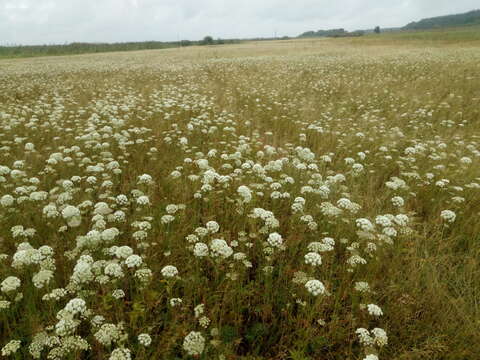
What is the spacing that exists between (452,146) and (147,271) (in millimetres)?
6908

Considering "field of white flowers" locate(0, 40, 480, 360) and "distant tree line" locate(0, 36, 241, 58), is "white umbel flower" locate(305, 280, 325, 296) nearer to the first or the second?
"field of white flowers" locate(0, 40, 480, 360)

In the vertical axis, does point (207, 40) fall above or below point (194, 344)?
above

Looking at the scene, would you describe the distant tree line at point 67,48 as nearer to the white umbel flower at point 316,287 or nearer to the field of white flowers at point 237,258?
the field of white flowers at point 237,258

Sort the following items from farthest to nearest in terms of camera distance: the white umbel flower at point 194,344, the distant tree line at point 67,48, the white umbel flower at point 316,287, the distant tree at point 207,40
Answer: the distant tree at point 207,40 < the distant tree line at point 67,48 < the white umbel flower at point 316,287 < the white umbel flower at point 194,344

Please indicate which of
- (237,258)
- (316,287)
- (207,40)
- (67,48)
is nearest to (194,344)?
(237,258)

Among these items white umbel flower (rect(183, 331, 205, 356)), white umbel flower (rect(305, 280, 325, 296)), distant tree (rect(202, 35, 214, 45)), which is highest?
distant tree (rect(202, 35, 214, 45))

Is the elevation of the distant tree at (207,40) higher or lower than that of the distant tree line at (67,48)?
higher

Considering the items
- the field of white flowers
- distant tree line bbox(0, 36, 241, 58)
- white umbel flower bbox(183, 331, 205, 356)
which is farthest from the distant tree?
white umbel flower bbox(183, 331, 205, 356)

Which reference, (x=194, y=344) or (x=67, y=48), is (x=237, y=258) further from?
(x=67, y=48)

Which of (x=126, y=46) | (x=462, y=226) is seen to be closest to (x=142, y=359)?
(x=462, y=226)

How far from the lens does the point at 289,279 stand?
2945 millimetres

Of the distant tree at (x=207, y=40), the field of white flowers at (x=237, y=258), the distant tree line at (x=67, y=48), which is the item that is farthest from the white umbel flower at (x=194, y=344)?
the distant tree at (x=207, y=40)

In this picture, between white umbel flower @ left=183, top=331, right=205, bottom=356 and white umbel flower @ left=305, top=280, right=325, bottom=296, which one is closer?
white umbel flower @ left=183, top=331, right=205, bottom=356

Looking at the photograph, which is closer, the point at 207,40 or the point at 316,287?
the point at 316,287
